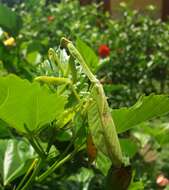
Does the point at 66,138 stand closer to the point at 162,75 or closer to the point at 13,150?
the point at 13,150

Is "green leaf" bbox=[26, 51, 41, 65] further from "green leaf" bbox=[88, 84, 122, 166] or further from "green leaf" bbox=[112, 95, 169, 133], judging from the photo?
"green leaf" bbox=[88, 84, 122, 166]

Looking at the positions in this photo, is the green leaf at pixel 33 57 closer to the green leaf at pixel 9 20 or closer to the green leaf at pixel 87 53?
the green leaf at pixel 9 20

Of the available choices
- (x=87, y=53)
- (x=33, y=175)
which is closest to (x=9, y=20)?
(x=87, y=53)

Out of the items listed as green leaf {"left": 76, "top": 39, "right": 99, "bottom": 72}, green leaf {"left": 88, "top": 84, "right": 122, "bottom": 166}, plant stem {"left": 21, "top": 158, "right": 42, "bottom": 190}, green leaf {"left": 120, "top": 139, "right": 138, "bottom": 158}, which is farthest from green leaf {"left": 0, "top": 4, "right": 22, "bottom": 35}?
green leaf {"left": 88, "top": 84, "right": 122, "bottom": 166}

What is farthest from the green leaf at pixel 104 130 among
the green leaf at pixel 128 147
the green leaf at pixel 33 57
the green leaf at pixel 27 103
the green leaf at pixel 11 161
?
the green leaf at pixel 33 57

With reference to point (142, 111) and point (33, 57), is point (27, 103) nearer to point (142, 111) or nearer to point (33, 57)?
point (142, 111)

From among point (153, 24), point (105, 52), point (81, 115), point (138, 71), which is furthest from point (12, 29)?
point (153, 24)
